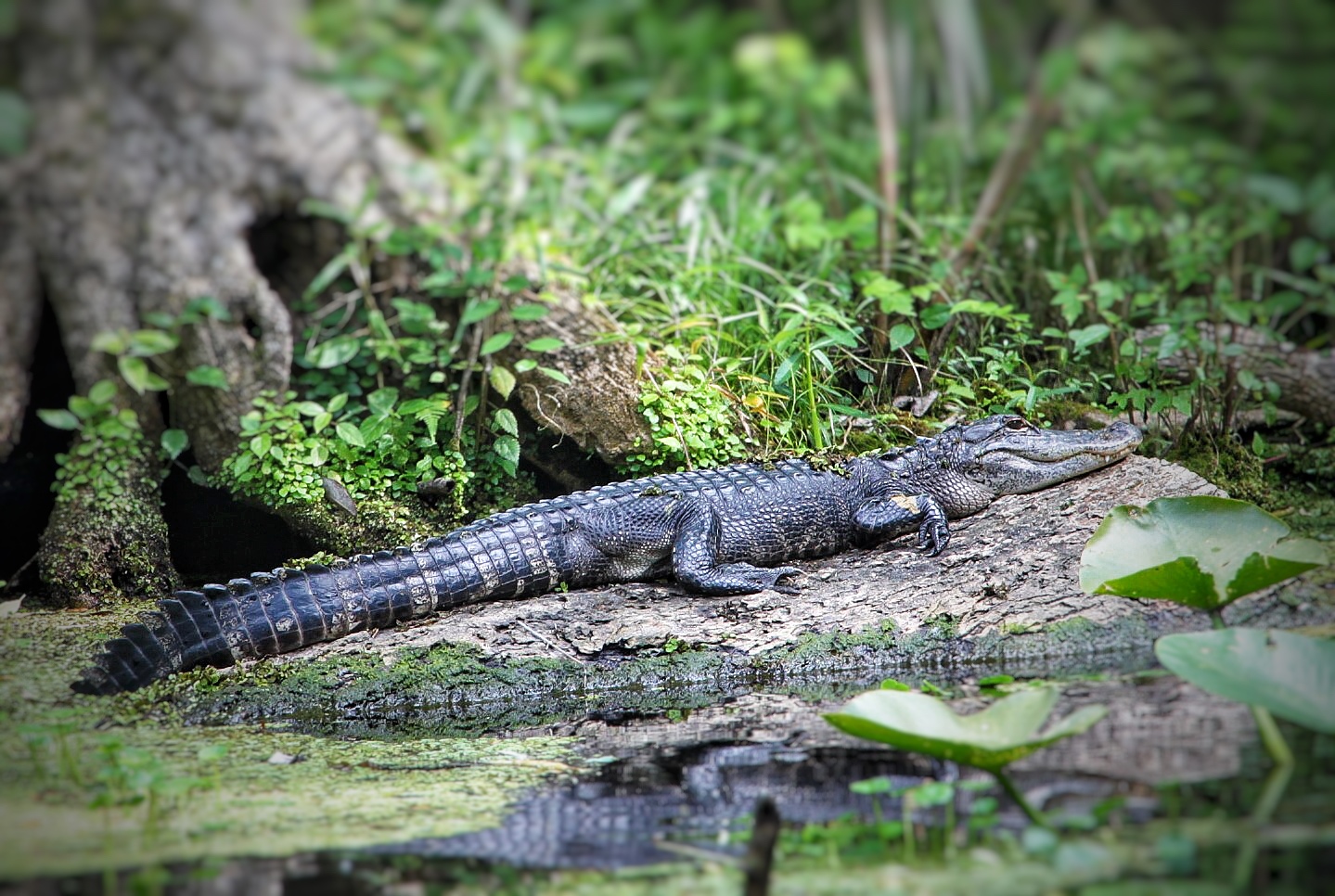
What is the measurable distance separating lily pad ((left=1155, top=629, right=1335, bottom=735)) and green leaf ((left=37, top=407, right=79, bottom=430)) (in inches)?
156

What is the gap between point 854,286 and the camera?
495cm

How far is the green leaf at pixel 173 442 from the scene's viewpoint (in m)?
4.23

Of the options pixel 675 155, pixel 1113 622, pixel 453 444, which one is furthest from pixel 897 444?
pixel 675 155

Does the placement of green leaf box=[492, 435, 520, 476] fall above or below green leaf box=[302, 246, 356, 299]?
below

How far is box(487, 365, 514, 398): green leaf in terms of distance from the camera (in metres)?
4.22

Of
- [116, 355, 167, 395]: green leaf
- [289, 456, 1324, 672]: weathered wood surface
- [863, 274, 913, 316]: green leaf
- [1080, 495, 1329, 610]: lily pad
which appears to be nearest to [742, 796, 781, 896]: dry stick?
[1080, 495, 1329, 610]: lily pad

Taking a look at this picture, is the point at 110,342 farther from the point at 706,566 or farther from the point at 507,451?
the point at 706,566

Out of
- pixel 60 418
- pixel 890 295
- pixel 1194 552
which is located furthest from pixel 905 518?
pixel 60 418

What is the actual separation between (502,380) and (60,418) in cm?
175

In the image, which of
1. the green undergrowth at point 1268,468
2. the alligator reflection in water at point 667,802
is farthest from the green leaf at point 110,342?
the green undergrowth at point 1268,468

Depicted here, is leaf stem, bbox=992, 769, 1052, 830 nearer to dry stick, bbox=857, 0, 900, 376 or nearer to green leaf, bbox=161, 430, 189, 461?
dry stick, bbox=857, 0, 900, 376

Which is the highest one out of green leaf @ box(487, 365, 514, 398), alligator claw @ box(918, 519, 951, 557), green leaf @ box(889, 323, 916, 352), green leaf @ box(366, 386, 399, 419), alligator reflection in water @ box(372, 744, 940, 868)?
green leaf @ box(889, 323, 916, 352)

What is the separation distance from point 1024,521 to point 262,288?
3.24m

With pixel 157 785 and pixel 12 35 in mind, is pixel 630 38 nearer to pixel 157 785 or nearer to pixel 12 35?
pixel 12 35
